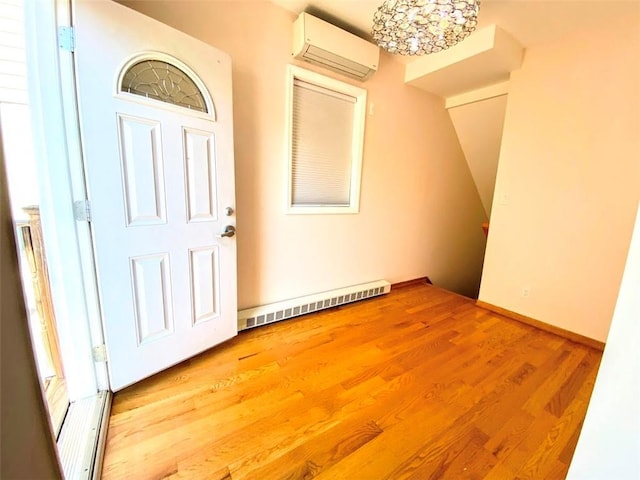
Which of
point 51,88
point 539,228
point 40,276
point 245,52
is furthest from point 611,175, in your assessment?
point 40,276

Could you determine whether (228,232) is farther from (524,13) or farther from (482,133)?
(482,133)

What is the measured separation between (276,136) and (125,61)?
3.34 feet

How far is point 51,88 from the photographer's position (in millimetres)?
1096

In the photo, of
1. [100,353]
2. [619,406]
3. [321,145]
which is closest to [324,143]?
[321,145]

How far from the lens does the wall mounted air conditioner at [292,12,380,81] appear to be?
6.19ft

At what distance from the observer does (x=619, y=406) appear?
19.9 inches

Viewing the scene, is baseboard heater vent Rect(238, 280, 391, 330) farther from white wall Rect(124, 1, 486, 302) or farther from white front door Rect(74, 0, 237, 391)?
white front door Rect(74, 0, 237, 391)

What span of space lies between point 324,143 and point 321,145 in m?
0.04

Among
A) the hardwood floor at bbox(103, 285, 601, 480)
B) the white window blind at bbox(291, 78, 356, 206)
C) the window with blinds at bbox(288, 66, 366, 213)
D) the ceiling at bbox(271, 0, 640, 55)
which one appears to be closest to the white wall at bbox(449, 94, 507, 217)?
the ceiling at bbox(271, 0, 640, 55)

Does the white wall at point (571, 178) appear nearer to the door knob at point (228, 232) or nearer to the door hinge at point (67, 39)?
the door knob at point (228, 232)

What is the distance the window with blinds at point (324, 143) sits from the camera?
7.13 feet

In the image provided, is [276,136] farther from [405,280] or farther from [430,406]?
[405,280]

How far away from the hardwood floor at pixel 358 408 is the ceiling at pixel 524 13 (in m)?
2.53

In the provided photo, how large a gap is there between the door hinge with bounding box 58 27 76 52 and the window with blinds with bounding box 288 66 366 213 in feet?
4.21
